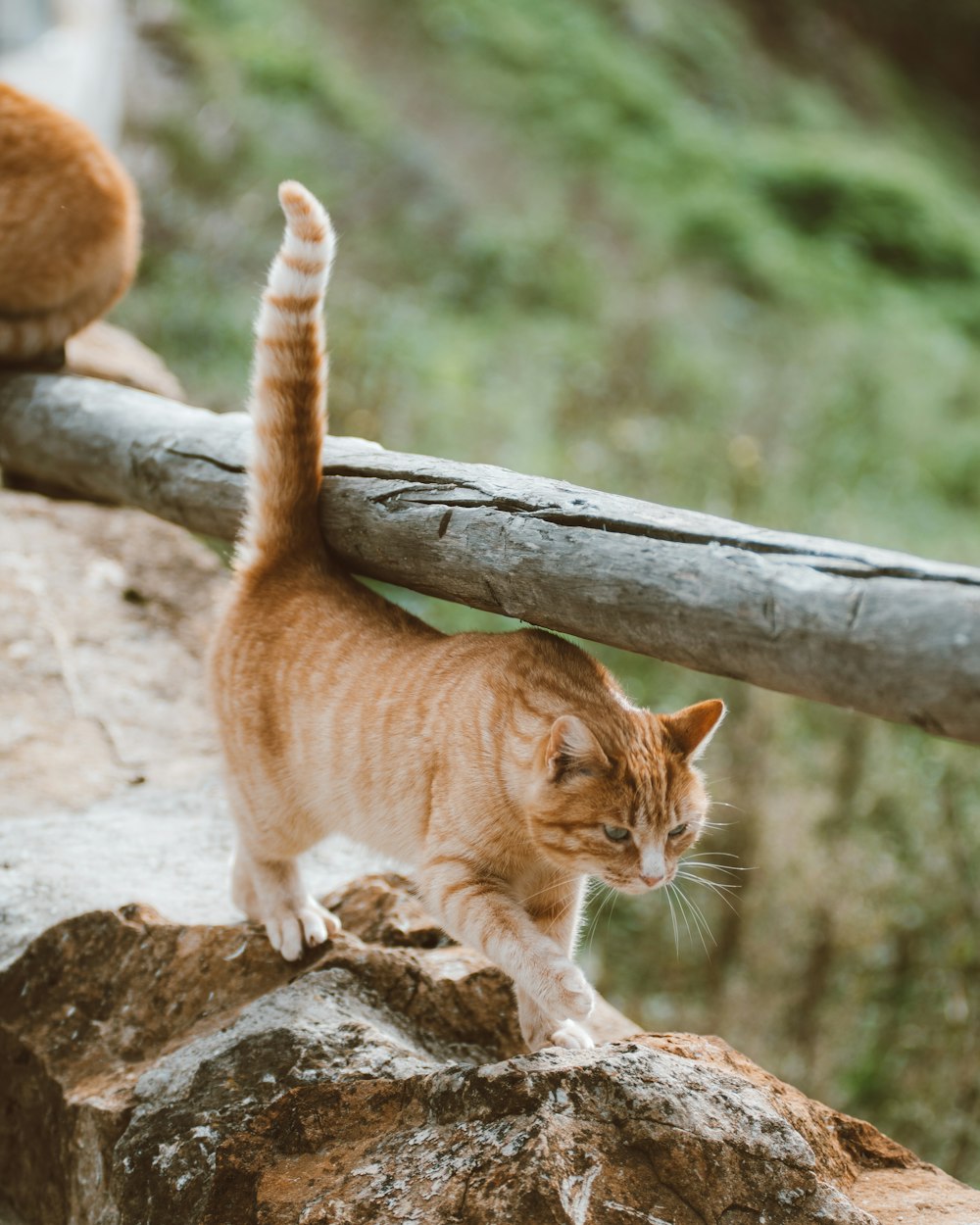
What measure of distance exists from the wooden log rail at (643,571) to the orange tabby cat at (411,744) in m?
0.12

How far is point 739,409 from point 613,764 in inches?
292

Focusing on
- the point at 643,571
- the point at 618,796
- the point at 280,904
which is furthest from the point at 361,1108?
the point at 643,571


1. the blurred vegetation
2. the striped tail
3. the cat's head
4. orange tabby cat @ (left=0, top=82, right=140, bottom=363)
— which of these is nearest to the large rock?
the cat's head

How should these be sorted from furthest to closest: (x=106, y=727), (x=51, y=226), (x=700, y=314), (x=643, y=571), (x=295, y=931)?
1. (x=700, y=314)
2. (x=51, y=226)
3. (x=106, y=727)
4. (x=295, y=931)
5. (x=643, y=571)

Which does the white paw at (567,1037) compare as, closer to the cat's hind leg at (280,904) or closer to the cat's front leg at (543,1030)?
the cat's front leg at (543,1030)

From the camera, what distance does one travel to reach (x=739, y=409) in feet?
29.1

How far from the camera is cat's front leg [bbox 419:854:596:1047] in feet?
5.98

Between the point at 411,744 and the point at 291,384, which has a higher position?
the point at 291,384

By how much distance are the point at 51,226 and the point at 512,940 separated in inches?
102

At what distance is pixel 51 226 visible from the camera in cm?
337

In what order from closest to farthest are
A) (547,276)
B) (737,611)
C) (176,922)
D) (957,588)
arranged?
1. (957,588)
2. (737,611)
3. (176,922)
4. (547,276)

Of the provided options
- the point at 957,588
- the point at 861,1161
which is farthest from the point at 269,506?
the point at 861,1161

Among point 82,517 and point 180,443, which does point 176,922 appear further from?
point 82,517

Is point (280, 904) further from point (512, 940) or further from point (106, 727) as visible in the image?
point (106, 727)
